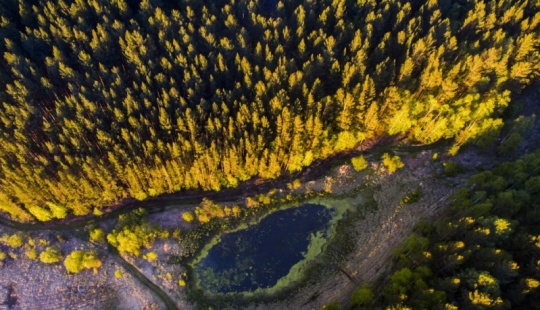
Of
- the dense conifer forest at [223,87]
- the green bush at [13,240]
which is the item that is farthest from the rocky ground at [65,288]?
the dense conifer forest at [223,87]

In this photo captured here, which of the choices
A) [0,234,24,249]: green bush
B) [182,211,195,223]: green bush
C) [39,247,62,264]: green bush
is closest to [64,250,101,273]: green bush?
[39,247,62,264]: green bush

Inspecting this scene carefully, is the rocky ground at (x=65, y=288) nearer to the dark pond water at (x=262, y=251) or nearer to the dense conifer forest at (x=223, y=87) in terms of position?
the dense conifer forest at (x=223, y=87)

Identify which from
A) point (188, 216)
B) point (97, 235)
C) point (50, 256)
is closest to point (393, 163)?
point (188, 216)

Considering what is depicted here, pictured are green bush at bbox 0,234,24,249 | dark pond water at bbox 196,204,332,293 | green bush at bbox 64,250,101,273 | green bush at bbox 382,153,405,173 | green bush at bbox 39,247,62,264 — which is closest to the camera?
green bush at bbox 64,250,101,273

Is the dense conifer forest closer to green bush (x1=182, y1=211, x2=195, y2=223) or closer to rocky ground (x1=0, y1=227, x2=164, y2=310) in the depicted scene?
green bush (x1=182, y1=211, x2=195, y2=223)

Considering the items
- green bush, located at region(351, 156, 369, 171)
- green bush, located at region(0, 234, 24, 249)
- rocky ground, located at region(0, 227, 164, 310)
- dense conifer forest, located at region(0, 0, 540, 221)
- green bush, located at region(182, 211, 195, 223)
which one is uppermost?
dense conifer forest, located at region(0, 0, 540, 221)

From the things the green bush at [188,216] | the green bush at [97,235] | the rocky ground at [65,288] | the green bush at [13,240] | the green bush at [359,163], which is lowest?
the rocky ground at [65,288]

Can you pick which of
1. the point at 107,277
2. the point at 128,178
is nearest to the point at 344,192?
the point at 128,178
